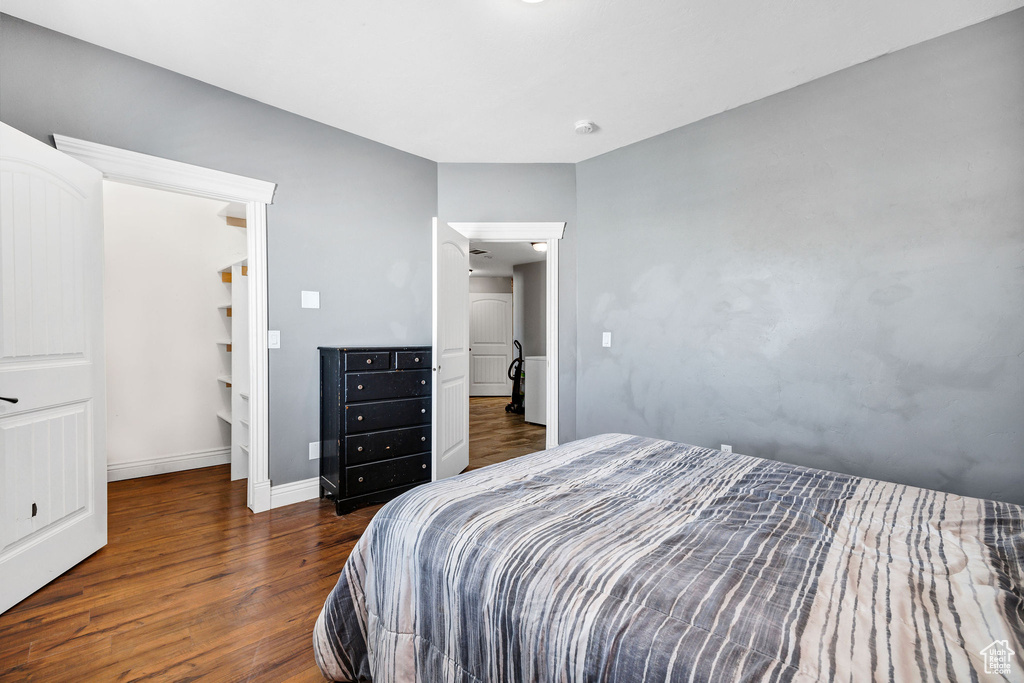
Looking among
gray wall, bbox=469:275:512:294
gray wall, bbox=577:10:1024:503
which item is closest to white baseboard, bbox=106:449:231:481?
gray wall, bbox=577:10:1024:503

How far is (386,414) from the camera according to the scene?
121 inches

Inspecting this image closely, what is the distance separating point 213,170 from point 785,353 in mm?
3527

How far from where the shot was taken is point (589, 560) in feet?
3.23

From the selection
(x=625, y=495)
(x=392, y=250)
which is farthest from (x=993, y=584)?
(x=392, y=250)

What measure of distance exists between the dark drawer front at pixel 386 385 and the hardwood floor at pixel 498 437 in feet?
3.23

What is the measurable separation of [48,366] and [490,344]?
7.23 meters

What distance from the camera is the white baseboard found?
3.51 m

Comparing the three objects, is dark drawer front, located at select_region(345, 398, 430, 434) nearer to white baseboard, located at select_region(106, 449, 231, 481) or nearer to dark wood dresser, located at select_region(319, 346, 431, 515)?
dark wood dresser, located at select_region(319, 346, 431, 515)

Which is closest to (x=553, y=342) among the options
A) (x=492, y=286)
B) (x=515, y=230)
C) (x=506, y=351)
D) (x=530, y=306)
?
(x=515, y=230)

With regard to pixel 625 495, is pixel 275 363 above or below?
above

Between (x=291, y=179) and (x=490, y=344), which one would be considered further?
(x=490, y=344)

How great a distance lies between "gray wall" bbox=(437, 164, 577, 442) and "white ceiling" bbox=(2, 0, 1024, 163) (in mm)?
729

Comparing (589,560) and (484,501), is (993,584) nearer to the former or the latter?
(589,560)

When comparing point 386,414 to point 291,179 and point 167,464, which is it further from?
point 167,464
